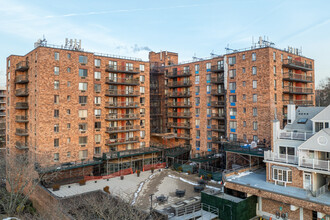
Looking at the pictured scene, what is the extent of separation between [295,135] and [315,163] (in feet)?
15.9

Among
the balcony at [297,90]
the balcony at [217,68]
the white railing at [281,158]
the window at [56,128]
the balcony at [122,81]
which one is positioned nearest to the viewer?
the white railing at [281,158]

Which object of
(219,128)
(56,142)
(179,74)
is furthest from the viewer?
(179,74)

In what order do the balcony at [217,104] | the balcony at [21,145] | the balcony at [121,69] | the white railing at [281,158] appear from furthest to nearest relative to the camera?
1. the balcony at [217,104]
2. the balcony at [121,69]
3. the balcony at [21,145]
4. the white railing at [281,158]

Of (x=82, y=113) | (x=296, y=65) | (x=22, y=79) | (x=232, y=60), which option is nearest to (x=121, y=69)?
(x=82, y=113)

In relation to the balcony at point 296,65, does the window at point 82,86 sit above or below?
below

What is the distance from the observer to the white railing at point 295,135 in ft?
89.2

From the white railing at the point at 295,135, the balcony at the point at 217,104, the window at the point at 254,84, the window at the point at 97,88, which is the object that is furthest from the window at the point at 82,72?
the white railing at the point at 295,135

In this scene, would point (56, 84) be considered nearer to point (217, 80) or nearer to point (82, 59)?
point (82, 59)

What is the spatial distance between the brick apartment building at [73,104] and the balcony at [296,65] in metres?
24.8

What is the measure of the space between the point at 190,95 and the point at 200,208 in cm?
2610

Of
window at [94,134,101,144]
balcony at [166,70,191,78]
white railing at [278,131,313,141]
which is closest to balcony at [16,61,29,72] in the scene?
window at [94,134,101,144]

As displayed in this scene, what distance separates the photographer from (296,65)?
4125 centimetres

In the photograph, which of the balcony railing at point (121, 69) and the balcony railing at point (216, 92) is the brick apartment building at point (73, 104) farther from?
the balcony railing at point (216, 92)

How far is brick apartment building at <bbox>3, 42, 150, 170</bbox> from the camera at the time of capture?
35.8 metres
